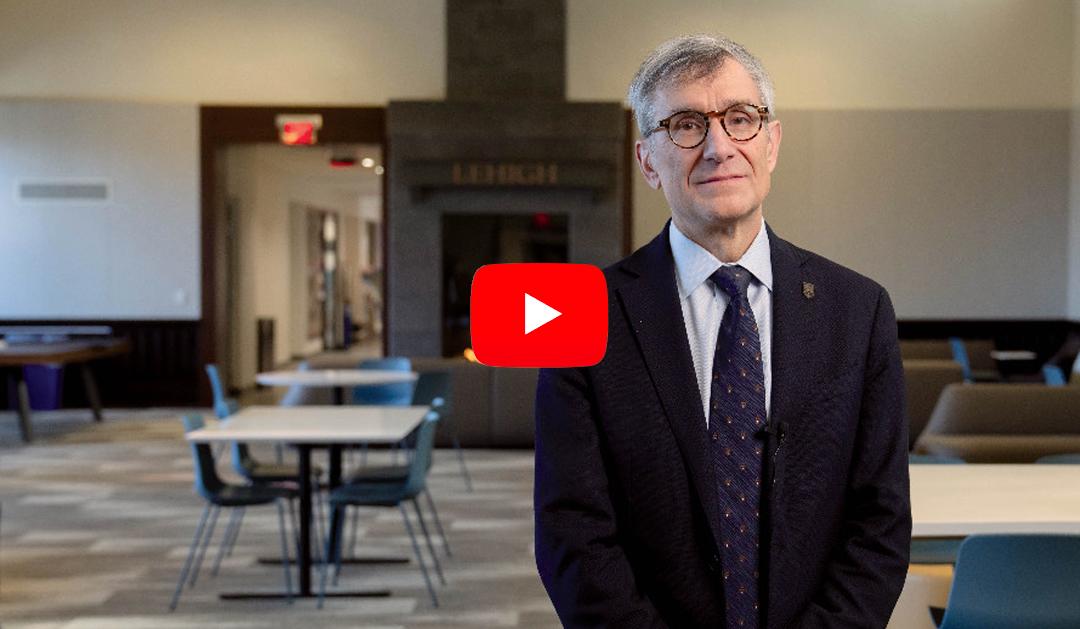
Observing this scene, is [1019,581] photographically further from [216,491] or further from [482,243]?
[482,243]

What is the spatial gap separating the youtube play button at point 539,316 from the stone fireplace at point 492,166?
14027 millimetres

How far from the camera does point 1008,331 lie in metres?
15.8

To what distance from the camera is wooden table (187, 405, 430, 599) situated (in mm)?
5684

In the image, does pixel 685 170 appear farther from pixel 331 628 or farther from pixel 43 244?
pixel 43 244

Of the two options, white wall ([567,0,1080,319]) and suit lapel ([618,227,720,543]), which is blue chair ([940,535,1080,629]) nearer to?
suit lapel ([618,227,720,543])

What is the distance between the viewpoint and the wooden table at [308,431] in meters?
5.68

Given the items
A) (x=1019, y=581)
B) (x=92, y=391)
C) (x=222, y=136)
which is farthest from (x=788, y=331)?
(x=222, y=136)

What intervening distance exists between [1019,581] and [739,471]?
1.67 metres

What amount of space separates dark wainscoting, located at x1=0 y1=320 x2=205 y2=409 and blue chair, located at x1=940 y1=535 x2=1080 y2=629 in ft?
43.6

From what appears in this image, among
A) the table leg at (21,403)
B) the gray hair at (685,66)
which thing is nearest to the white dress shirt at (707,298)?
the gray hair at (685,66)

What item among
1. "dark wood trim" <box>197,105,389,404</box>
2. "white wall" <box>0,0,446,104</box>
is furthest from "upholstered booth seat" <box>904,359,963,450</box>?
"white wall" <box>0,0,446,104</box>

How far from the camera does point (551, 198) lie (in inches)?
598

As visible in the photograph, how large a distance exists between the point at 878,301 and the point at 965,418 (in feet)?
16.6

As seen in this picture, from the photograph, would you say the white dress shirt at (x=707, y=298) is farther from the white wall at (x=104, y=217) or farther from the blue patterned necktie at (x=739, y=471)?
the white wall at (x=104, y=217)
